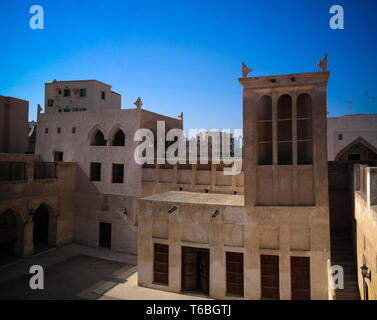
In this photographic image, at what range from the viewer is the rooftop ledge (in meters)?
10.3

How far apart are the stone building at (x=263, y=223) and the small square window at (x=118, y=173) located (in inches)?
309

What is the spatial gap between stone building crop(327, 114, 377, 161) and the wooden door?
60.2 feet

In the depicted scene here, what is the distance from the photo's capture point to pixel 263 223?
1040 cm

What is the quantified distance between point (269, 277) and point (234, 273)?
4.42 feet

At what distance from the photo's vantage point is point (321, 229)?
32.8ft

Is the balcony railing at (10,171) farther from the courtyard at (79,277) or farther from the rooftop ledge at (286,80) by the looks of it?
the rooftop ledge at (286,80)

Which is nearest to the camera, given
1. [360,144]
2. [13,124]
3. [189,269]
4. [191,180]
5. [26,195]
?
[189,269]

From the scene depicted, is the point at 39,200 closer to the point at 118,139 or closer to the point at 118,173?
the point at 118,173

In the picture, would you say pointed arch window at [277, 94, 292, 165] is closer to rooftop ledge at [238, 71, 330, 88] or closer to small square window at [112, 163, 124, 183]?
rooftop ledge at [238, 71, 330, 88]

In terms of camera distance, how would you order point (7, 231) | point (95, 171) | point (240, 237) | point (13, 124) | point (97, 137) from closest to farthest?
point (240, 237), point (7, 231), point (95, 171), point (97, 137), point (13, 124)

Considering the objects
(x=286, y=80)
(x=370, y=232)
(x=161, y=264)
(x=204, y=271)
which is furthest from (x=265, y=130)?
(x=161, y=264)

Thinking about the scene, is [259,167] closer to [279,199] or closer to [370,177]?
[279,199]

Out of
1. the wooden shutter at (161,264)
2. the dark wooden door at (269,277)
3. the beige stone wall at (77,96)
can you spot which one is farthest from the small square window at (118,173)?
the dark wooden door at (269,277)
